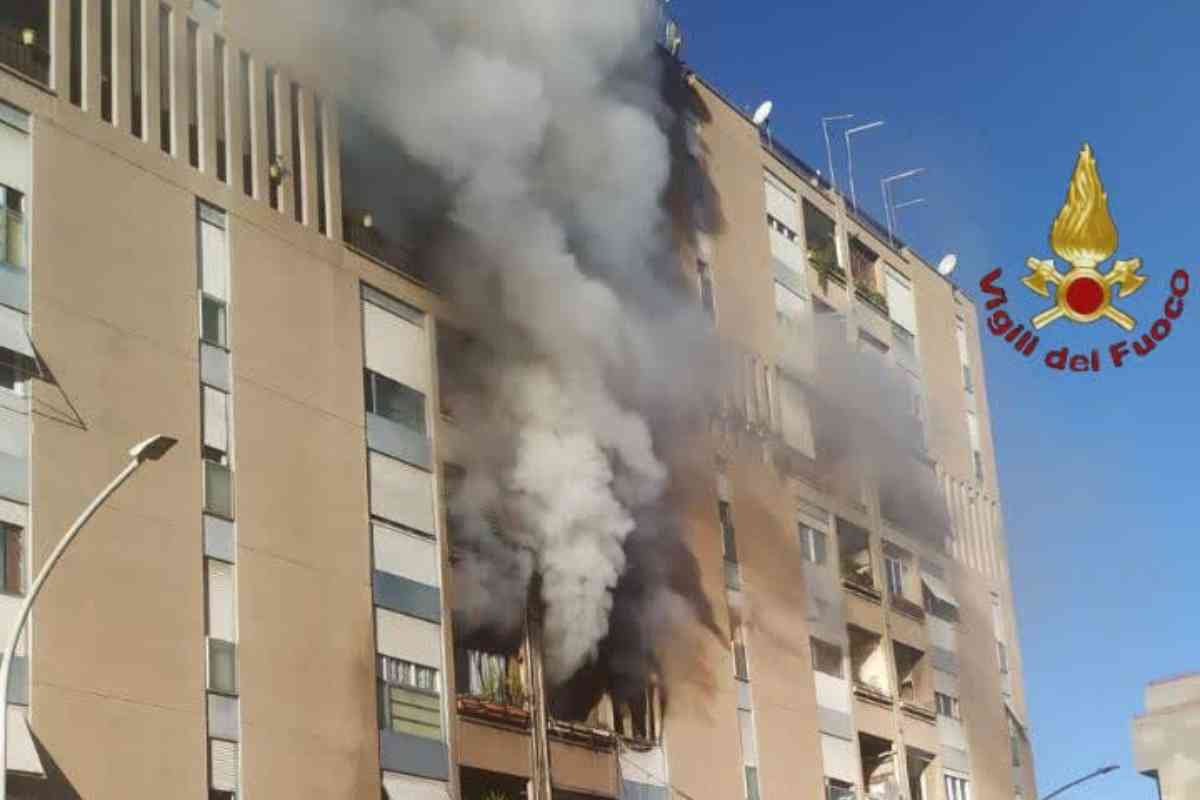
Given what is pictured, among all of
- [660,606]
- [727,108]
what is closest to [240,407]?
[660,606]

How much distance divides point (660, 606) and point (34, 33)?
1789cm

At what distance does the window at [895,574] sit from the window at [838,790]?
6.78 metres

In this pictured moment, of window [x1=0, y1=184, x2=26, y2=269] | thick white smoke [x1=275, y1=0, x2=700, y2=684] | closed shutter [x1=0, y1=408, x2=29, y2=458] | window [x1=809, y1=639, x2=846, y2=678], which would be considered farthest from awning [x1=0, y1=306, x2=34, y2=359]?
window [x1=809, y1=639, x2=846, y2=678]

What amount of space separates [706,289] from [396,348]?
12.4 meters

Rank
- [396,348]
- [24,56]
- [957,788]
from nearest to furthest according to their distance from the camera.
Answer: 1. [24,56]
2. [396,348]
3. [957,788]

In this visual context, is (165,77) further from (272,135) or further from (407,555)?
(407,555)

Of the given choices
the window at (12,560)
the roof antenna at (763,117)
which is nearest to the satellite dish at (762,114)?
the roof antenna at (763,117)

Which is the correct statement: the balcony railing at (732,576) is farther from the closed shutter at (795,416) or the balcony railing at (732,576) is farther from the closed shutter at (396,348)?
the closed shutter at (396,348)

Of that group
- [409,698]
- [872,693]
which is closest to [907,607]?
[872,693]

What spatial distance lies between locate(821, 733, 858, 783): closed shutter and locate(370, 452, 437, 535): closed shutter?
49.1 feet

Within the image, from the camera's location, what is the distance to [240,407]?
32469mm

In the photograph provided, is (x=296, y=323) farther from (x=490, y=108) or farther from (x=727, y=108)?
(x=727, y=108)

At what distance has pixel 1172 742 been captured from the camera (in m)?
79.9

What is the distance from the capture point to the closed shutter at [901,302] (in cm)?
5900
